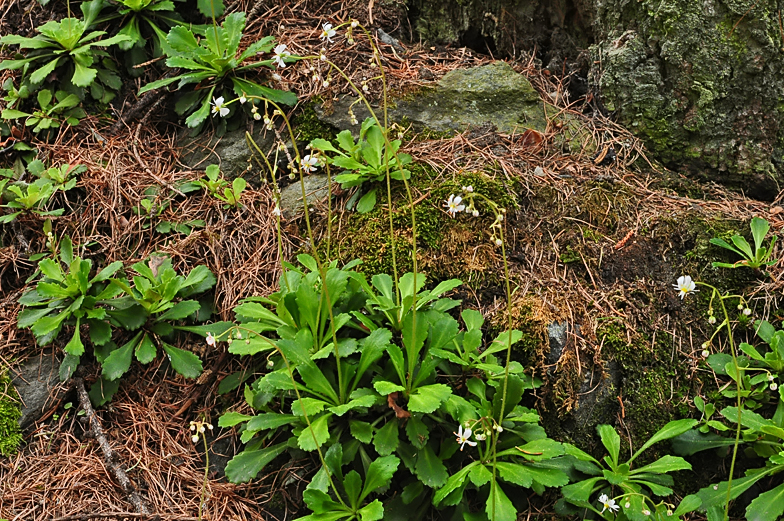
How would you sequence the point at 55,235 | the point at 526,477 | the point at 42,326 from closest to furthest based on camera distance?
1. the point at 526,477
2. the point at 42,326
3. the point at 55,235

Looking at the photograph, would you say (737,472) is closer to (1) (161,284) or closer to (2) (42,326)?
(1) (161,284)

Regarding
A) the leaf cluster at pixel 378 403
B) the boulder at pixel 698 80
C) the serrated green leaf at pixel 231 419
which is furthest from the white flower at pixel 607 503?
the boulder at pixel 698 80

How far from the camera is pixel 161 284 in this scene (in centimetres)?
284

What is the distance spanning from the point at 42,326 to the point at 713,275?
3.01 m

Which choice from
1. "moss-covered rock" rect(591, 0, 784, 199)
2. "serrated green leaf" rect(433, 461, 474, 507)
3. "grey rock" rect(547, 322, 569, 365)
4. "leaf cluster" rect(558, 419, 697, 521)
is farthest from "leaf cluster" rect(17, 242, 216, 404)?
"moss-covered rock" rect(591, 0, 784, 199)

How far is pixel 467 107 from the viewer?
345 centimetres

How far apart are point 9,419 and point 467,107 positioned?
106 inches

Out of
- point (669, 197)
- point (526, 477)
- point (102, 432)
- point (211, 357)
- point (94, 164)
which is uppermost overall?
point (669, 197)

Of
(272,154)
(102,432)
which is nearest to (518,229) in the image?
(272,154)

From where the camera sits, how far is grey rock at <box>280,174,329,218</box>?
320 cm

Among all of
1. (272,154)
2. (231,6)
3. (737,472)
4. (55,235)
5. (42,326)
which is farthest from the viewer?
(231,6)

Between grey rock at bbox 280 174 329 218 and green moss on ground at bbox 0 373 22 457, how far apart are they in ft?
4.84

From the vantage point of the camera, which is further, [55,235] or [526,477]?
[55,235]

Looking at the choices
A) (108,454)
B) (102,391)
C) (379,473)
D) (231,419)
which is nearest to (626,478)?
(379,473)
